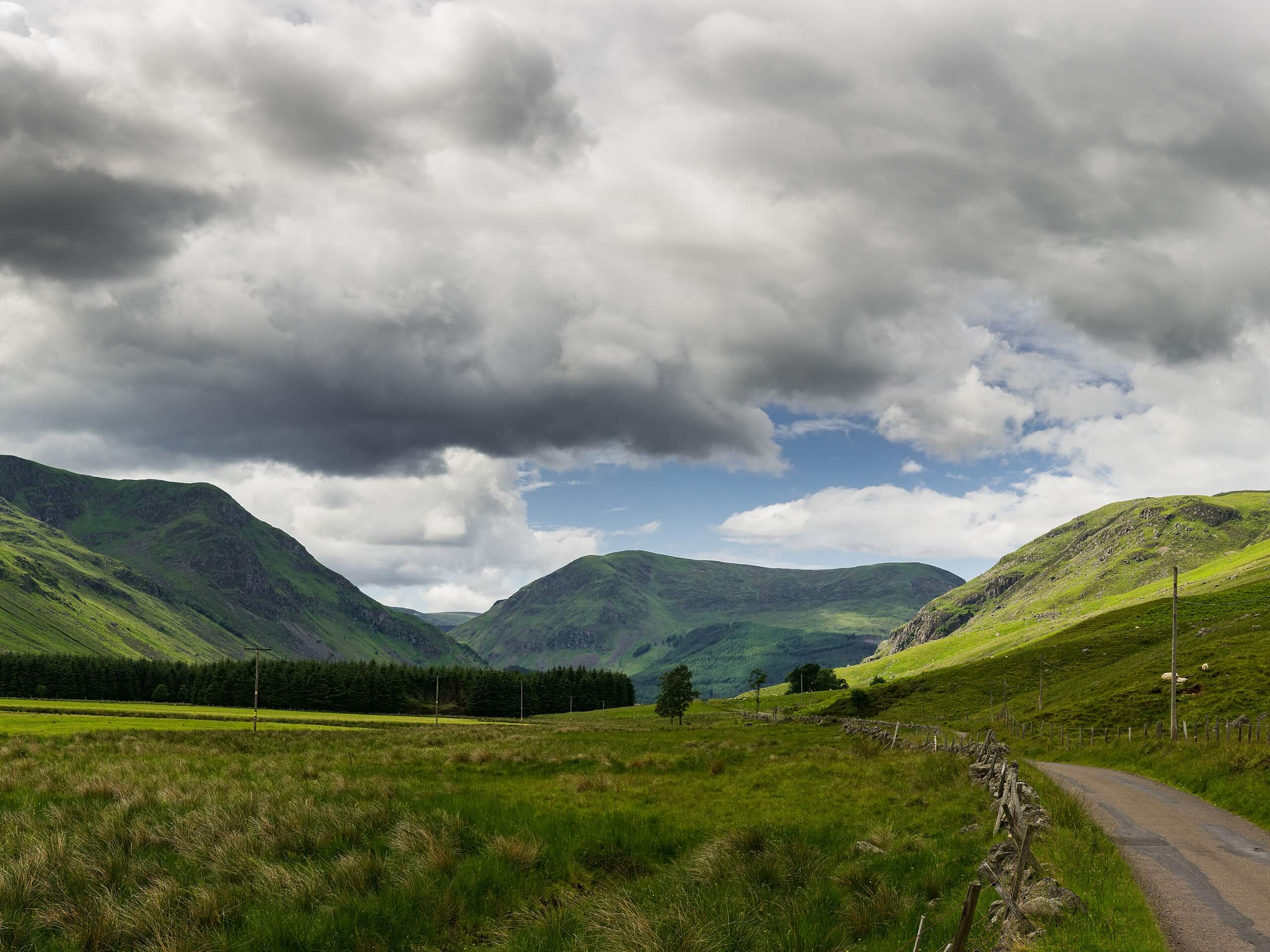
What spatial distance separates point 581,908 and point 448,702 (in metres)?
178

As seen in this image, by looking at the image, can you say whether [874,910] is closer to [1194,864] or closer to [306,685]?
[1194,864]

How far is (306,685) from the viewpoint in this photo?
16188cm

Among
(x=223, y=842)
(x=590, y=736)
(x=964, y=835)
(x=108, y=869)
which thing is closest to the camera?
(x=108, y=869)

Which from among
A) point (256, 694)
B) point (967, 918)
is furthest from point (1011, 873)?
point (256, 694)

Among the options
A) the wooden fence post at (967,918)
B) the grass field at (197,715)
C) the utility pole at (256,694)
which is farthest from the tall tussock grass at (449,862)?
the grass field at (197,715)

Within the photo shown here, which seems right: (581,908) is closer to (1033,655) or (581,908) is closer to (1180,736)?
(1180,736)

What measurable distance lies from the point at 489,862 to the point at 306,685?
164613 mm

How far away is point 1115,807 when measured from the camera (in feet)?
74.2

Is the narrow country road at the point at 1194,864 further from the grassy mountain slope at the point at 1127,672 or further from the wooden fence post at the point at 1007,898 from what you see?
the grassy mountain slope at the point at 1127,672

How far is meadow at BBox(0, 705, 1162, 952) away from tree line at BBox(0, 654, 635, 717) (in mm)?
144089

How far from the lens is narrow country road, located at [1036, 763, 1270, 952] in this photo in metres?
10.9

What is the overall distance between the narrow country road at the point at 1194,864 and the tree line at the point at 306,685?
154 meters

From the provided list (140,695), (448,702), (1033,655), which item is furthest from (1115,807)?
(140,695)

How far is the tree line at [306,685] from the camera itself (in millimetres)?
161750
